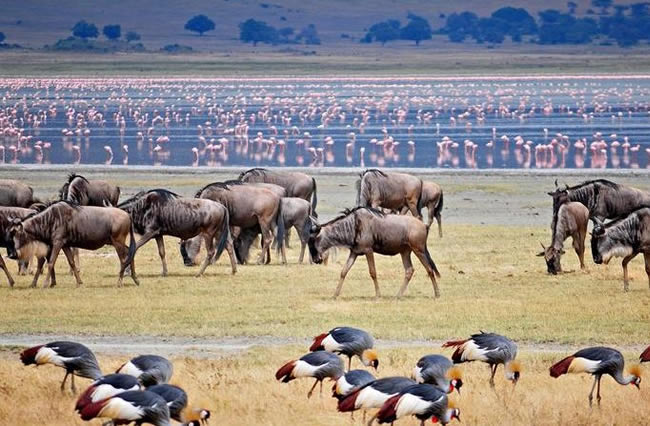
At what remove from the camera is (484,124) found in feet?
220

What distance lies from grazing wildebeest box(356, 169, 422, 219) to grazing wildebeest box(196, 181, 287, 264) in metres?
2.74

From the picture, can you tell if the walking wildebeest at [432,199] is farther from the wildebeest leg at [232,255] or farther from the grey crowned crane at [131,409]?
the grey crowned crane at [131,409]

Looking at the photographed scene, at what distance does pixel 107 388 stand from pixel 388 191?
15.1 metres

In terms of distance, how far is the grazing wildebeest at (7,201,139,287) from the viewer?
19.1 metres

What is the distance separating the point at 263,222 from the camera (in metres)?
22.3

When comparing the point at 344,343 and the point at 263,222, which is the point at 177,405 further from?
the point at 263,222

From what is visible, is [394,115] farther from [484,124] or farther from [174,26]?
[174,26]

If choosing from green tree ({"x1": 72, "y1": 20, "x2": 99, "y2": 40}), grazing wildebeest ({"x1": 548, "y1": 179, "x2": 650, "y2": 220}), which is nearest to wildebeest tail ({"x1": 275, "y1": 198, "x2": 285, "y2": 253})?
grazing wildebeest ({"x1": 548, "y1": 179, "x2": 650, "y2": 220})

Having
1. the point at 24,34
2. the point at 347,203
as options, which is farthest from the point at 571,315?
the point at 24,34

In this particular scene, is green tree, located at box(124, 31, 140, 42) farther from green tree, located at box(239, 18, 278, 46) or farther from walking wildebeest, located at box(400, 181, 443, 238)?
walking wildebeest, located at box(400, 181, 443, 238)

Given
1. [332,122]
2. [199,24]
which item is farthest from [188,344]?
[199,24]

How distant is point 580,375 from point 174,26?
188 meters

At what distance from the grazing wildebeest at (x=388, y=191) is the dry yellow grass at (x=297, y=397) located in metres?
11.0

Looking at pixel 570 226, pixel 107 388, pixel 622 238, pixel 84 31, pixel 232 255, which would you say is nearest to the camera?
pixel 107 388
